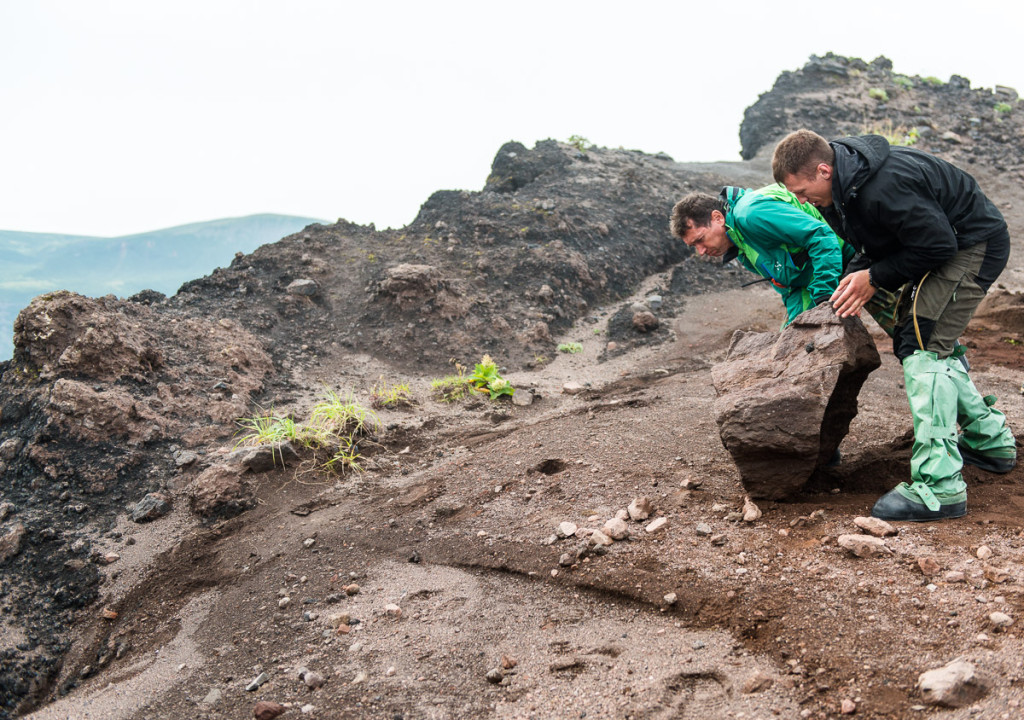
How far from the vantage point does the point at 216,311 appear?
6938 mm

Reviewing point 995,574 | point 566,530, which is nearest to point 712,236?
point 566,530

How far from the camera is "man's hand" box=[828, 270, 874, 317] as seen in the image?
2996 millimetres

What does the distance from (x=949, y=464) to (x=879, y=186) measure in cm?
119

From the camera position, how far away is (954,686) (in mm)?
1879

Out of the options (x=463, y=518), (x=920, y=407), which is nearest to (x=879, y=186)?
(x=920, y=407)

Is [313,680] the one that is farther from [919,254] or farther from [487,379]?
[487,379]

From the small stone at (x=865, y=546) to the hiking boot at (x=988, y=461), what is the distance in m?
1.09

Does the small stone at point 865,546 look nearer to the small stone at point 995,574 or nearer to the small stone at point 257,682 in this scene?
the small stone at point 995,574

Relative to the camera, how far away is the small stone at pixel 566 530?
3261 mm

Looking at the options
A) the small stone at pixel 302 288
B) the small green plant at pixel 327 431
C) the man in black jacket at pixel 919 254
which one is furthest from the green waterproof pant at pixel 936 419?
the small stone at pixel 302 288

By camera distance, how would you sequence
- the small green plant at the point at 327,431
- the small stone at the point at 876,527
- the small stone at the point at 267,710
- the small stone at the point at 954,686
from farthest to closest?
the small green plant at the point at 327,431, the small stone at the point at 876,527, the small stone at the point at 267,710, the small stone at the point at 954,686

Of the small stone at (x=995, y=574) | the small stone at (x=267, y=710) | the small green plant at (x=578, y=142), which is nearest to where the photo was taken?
the small stone at (x=995, y=574)

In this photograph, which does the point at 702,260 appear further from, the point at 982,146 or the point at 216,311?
the point at 982,146

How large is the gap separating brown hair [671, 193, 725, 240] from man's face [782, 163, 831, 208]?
707mm
